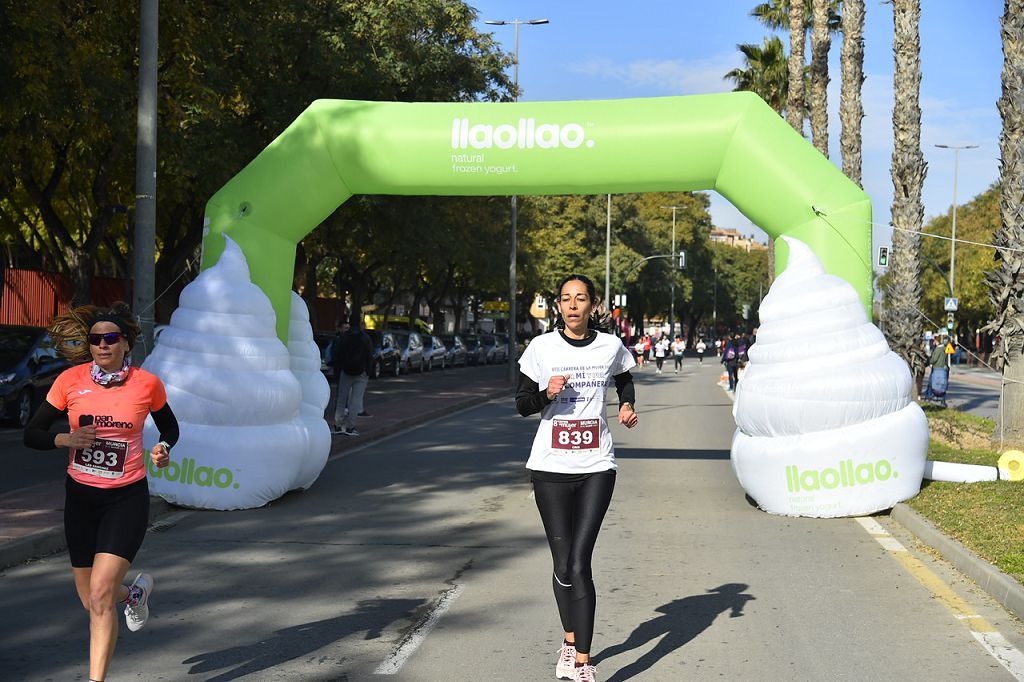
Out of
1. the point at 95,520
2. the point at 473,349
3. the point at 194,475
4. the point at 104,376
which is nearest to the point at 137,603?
the point at 95,520

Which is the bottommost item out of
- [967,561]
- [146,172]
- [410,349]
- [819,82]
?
[410,349]

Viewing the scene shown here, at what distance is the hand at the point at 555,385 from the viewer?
5484 millimetres

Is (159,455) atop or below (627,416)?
below

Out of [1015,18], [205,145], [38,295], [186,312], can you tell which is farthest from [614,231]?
[186,312]

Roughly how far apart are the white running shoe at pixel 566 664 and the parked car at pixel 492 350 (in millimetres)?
53584

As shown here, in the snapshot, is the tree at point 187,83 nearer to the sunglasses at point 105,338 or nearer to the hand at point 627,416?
the sunglasses at point 105,338

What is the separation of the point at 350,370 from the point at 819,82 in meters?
17.5

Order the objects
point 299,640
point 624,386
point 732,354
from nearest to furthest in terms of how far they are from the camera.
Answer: point 624,386 < point 299,640 < point 732,354

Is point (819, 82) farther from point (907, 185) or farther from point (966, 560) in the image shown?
point (966, 560)

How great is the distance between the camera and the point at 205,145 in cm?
2519

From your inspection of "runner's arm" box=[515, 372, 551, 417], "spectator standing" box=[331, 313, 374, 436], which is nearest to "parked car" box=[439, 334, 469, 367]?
"spectator standing" box=[331, 313, 374, 436]

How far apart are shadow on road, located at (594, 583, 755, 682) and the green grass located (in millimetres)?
1806

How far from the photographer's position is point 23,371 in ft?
60.5

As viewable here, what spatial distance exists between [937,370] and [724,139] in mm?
16749
